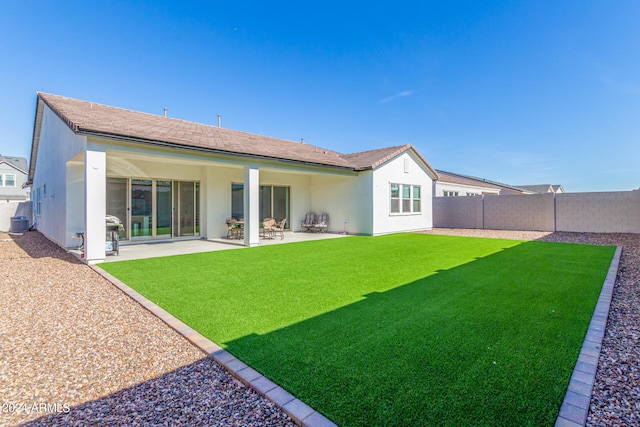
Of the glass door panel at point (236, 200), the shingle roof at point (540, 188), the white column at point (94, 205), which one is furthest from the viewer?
the shingle roof at point (540, 188)

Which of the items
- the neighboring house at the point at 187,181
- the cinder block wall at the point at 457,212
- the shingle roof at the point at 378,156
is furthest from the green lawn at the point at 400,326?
the cinder block wall at the point at 457,212

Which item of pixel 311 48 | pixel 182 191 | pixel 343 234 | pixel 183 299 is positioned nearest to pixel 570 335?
pixel 183 299

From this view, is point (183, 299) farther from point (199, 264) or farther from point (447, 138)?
point (447, 138)

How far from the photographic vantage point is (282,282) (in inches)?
247

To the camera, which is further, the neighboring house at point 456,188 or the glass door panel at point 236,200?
the neighboring house at point 456,188

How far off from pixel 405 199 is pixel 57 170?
16420mm

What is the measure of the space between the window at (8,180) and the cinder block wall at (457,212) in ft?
150

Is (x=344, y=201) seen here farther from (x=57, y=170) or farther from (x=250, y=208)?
(x=57, y=170)

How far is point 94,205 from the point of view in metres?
8.10

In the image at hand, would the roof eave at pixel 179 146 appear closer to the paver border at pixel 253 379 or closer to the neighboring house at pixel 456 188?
the paver border at pixel 253 379

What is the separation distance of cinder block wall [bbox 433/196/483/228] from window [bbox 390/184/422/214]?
3.63 meters

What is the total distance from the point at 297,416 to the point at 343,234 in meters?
13.7

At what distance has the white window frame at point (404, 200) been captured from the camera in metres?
16.6

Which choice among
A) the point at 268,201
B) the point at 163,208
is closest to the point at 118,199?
the point at 163,208
